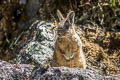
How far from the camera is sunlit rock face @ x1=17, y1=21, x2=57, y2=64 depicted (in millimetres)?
5680

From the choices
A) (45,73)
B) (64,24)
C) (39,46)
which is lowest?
(39,46)

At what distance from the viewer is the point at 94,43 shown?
6094mm

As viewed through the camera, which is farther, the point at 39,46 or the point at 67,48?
the point at 39,46

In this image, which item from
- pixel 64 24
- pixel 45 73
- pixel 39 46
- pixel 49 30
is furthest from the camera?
pixel 49 30

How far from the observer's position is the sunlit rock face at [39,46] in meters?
5.68

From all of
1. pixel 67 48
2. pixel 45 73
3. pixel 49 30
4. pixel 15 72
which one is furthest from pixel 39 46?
pixel 45 73

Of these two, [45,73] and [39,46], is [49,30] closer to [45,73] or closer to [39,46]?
[39,46]

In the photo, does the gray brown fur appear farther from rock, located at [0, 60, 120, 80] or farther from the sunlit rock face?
rock, located at [0, 60, 120, 80]

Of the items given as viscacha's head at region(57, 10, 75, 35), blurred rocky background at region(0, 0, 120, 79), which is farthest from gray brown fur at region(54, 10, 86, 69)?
blurred rocky background at region(0, 0, 120, 79)

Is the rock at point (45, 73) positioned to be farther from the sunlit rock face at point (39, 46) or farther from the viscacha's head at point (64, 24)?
the sunlit rock face at point (39, 46)

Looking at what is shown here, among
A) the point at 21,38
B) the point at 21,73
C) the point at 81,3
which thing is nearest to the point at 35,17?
the point at 21,38

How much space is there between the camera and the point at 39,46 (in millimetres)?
5871

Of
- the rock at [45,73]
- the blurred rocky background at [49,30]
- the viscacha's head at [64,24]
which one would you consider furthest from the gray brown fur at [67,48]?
the rock at [45,73]

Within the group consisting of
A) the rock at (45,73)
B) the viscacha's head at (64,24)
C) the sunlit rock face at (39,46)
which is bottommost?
the sunlit rock face at (39,46)
